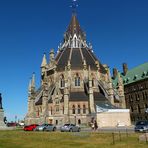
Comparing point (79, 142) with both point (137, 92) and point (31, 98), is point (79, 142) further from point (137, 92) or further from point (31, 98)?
point (137, 92)

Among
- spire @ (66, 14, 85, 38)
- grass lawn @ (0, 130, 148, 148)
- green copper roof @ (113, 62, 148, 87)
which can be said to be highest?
spire @ (66, 14, 85, 38)

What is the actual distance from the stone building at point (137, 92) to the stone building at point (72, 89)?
8623mm

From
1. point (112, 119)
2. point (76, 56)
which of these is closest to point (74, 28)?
point (76, 56)

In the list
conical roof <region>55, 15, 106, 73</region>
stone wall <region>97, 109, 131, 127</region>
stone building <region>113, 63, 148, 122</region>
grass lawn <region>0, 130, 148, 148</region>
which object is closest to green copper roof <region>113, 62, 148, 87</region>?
stone building <region>113, 63, 148, 122</region>

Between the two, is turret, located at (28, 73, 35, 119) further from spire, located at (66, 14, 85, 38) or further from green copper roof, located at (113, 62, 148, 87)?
green copper roof, located at (113, 62, 148, 87)

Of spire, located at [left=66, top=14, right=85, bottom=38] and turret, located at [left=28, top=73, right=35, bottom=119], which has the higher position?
spire, located at [left=66, top=14, right=85, bottom=38]

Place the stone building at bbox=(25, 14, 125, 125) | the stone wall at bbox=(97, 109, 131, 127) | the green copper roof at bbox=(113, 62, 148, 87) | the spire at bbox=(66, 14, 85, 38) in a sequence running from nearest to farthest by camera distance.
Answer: the stone wall at bbox=(97, 109, 131, 127) < the stone building at bbox=(25, 14, 125, 125) < the green copper roof at bbox=(113, 62, 148, 87) < the spire at bbox=(66, 14, 85, 38)

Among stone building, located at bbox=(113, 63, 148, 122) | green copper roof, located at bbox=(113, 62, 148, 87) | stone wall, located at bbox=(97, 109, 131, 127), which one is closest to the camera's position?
Result: stone wall, located at bbox=(97, 109, 131, 127)

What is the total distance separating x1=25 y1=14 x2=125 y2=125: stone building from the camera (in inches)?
2906

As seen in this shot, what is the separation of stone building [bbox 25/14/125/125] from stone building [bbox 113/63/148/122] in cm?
862

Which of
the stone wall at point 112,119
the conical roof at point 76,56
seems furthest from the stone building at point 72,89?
the stone wall at point 112,119

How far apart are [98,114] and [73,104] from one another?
9700mm

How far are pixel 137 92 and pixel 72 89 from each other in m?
25.3

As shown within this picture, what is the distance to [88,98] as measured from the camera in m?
75.4
